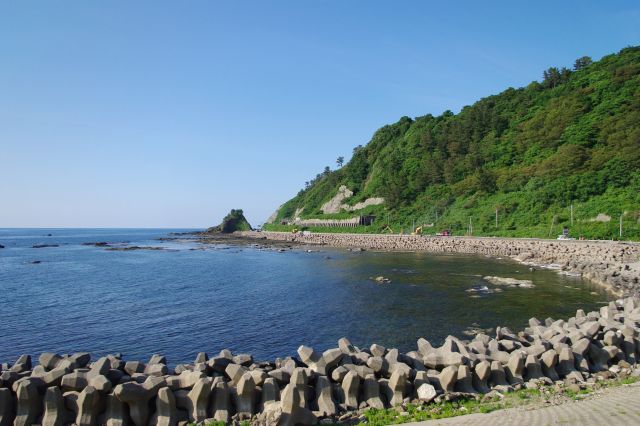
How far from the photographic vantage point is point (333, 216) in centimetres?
14225

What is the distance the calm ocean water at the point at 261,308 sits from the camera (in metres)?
22.2

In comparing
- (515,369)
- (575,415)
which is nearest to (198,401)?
(575,415)

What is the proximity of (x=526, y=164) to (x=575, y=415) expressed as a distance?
331ft

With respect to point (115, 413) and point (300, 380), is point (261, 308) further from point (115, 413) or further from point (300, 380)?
point (115, 413)

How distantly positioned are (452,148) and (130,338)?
391 ft

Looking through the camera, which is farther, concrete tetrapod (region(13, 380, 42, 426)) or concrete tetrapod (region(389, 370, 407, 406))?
concrete tetrapod (region(389, 370, 407, 406))

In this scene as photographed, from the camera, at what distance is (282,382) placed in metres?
11.8

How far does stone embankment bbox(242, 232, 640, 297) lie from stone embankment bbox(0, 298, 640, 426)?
67.7 ft

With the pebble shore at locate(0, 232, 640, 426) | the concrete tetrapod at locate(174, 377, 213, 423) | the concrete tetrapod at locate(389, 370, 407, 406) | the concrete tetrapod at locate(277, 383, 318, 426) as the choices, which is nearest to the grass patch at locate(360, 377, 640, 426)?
the pebble shore at locate(0, 232, 640, 426)

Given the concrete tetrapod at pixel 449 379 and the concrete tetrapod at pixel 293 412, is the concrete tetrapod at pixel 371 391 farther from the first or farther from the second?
the concrete tetrapod at pixel 449 379

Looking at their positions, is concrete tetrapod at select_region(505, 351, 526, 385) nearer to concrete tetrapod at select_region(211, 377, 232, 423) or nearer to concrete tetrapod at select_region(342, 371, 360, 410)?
concrete tetrapod at select_region(342, 371, 360, 410)

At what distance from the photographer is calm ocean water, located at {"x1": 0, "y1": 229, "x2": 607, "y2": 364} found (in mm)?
22203

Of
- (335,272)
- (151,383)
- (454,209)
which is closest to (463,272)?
(335,272)

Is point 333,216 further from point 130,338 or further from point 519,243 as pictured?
point 130,338
